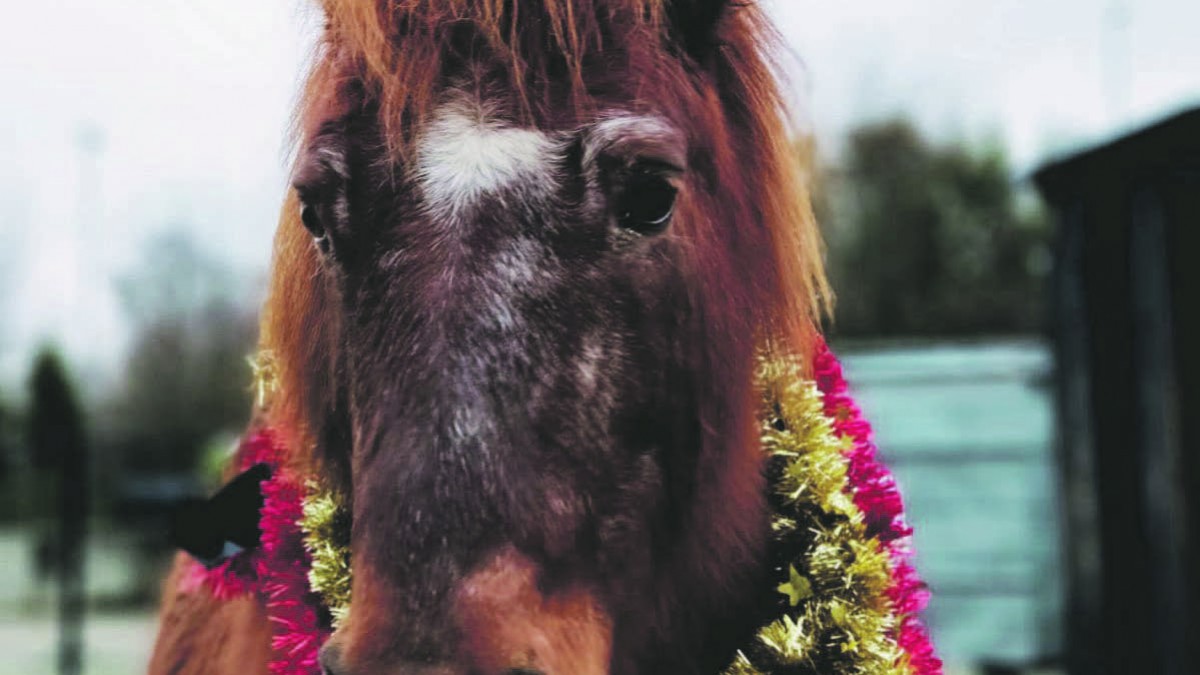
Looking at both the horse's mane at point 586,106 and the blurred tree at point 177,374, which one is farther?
the blurred tree at point 177,374

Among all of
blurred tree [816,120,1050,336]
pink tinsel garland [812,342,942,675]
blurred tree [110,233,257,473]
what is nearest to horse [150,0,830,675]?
pink tinsel garland [812,342,942,675]

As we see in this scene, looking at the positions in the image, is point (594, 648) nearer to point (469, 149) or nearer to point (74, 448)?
point (469, 149)

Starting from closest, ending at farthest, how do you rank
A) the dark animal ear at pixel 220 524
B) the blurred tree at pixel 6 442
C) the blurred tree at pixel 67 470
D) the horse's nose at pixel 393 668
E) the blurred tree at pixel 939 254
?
the horse's nose at pixel 393 668 → the dark animal ear at pixel 220 524 → the blurred tree at pixel 67 470 → the blurred tree at pixel 6 442 → the blurred tree at pixel 939 254

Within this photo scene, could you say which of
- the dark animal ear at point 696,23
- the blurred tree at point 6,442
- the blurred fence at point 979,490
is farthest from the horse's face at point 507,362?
the blurred tree at point 6,442

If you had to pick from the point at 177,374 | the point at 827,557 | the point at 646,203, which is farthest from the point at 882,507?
the point at 177,374

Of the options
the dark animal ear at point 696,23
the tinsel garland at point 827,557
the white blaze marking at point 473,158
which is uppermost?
the dark animal ear at point 696,23

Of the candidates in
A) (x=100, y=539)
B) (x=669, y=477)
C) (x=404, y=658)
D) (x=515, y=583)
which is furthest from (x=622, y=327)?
(x=100, y=539)

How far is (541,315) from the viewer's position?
145 centimetres

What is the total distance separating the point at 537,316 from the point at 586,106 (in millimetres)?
316

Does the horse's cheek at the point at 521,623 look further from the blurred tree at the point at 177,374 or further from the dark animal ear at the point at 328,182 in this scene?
the blurred tree at the point at 177,374

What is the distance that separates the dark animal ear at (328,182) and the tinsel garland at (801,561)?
0.58 m

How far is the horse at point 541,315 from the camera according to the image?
136 centimetres

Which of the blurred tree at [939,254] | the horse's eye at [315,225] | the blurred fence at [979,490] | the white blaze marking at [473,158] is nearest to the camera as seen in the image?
the white blaze marking at [473,158]

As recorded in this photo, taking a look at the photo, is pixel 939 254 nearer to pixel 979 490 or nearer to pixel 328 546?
pixel 979 490
